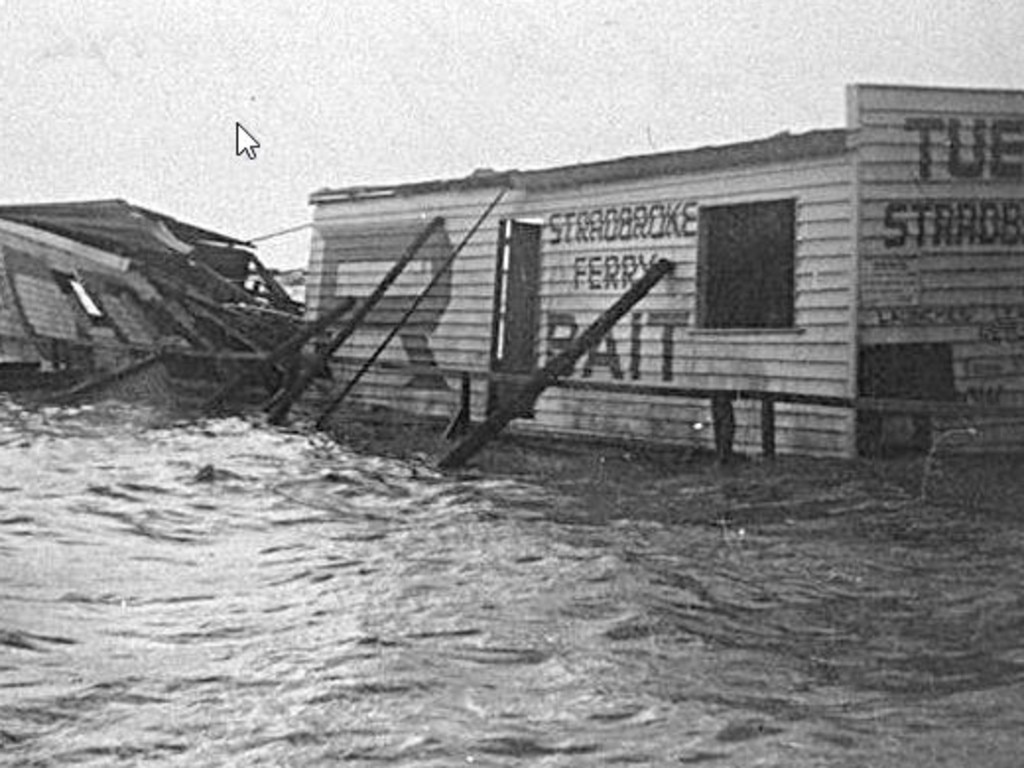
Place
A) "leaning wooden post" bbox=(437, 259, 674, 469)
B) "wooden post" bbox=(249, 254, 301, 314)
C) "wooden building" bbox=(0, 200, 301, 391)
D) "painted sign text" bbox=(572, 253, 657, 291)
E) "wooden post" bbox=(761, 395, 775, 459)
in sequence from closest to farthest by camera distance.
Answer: "wooden post" bbox=(761, 395, 775, 459) → "leaning wooden post" bbox=(437, 259, 674, 469) → "painted sign text" bbox=(572, 253, 657, 291) → "wooden building" bbox=(0, 200, 301, 391) → "wooden post" bbox=(249, 254, 301, 314)

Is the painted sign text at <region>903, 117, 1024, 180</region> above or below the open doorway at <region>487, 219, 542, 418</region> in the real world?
above

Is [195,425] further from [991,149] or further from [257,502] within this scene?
[991,149]

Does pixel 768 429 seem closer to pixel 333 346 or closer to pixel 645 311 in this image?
pixel 645 311

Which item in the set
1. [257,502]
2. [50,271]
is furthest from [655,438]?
[50,271]

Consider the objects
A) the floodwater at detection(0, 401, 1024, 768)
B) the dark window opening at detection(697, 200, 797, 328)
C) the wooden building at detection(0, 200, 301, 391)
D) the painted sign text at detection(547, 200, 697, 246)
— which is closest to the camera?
the floodwater at detection(0, 401, 1024, 768)

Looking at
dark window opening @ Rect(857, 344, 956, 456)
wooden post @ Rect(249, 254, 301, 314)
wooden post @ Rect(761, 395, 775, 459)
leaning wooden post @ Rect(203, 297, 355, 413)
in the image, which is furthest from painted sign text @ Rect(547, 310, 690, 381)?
wooden post @ Rect(249, 254, 301, 314)

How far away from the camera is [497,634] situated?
5816 mm

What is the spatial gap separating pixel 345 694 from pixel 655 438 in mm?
9504

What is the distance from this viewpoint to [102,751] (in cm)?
423

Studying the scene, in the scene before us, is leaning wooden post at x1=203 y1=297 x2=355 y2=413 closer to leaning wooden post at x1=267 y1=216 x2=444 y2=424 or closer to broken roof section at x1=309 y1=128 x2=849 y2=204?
leaning wooden post at x1=267 y1=216 x2=444 y2=424

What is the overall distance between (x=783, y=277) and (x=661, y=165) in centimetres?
213

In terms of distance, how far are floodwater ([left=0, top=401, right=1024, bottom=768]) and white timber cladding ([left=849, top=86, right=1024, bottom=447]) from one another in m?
2.97

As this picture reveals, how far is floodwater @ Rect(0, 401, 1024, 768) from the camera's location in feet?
14.3

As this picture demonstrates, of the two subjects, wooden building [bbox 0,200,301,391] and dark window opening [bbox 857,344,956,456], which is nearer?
dark window opening [bbox 857,344,956,456]
